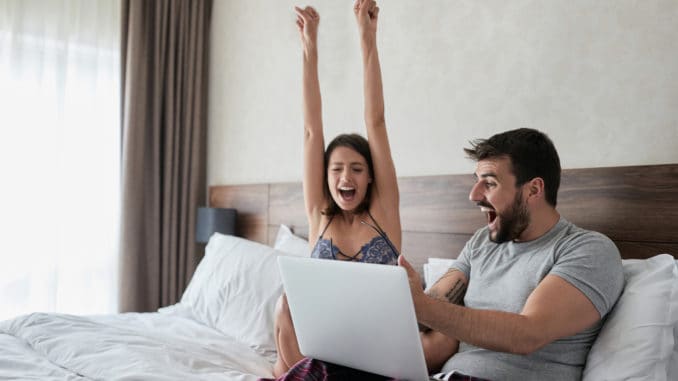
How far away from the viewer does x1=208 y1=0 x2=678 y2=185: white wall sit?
5.35 ft

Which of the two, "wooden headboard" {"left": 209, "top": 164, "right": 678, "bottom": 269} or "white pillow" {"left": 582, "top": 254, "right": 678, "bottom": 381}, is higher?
"wooden headboard" {"left": 209, "top": 164, "right": 678, "bottom": 269}

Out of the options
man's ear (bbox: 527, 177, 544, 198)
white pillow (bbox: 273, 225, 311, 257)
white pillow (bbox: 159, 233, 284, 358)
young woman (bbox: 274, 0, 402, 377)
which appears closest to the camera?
man's ear (bbox: 527, 177, 544, 198)

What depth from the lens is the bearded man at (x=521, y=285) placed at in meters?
1.23

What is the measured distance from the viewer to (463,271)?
1683 millimetres

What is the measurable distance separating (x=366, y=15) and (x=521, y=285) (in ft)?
3.22

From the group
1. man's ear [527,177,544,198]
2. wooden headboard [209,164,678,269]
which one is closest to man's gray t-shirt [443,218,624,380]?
man's ear [527,177,544,198]

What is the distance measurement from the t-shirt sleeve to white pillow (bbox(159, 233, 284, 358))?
111 cm

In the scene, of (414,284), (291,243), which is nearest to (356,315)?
(414,284)

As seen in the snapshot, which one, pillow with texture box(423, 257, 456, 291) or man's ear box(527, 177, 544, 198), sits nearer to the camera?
man's ear box(527, 177, 544, 198)

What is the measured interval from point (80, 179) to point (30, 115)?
1.40 feet

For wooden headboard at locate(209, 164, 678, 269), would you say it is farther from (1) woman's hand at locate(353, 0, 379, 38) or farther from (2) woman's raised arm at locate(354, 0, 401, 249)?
(1) woman's hand at locate(353, 0, 379, 38)

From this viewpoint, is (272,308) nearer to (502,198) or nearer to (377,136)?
(377,136)

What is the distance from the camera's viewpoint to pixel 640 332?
4.10 feet

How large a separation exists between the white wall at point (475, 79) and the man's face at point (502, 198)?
419 millimetres
